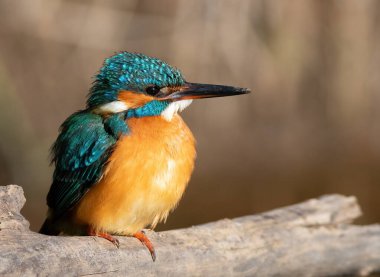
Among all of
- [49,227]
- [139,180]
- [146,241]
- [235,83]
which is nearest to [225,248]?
[146,241]

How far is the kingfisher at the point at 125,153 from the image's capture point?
14.9 feet

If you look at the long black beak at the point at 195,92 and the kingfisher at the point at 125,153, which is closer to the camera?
the kingfisher at the point at 125,153

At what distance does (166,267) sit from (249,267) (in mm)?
522

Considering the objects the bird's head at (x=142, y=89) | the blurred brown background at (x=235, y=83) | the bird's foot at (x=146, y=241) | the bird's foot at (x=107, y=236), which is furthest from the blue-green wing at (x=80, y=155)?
the blurred brown background at (x=235, y=83)

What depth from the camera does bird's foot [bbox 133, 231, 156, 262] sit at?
4.34 meters

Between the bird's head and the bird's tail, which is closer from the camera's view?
the bird's head

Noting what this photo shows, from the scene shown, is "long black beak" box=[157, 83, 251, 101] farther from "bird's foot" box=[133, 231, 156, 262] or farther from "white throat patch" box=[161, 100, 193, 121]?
"bird's foot" box=[133, 231, 156, 262]

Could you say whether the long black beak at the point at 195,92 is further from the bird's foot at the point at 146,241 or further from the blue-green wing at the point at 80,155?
the bird's foot at the point at 146,241

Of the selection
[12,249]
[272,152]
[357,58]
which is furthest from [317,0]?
[12,249]

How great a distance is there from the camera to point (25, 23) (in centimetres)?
933

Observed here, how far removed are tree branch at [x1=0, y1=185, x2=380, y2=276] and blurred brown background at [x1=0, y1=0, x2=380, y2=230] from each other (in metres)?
3.31

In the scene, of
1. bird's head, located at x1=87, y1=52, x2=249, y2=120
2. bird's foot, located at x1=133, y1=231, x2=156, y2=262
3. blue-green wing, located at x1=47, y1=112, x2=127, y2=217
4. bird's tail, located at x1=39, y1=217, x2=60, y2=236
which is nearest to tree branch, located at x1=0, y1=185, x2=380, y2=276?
bird's foot, located at x1=133, y1=231, x2=156, y2=262

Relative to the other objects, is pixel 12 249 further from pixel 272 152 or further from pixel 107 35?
pixel 272 152

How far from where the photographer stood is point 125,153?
4.56 m
